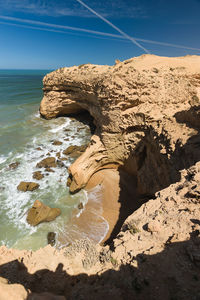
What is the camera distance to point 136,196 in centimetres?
1064

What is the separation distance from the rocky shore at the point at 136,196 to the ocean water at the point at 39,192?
3.09 ft

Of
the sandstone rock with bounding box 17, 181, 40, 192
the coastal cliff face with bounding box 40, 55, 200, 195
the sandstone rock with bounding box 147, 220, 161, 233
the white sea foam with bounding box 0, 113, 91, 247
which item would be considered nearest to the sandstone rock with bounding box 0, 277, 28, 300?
the sandstone rock with bounding box 147, 220, 161, 233

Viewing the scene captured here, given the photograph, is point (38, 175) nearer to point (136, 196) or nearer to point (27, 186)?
point (27, 186)

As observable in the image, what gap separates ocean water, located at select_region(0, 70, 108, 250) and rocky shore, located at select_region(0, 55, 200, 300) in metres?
0.94

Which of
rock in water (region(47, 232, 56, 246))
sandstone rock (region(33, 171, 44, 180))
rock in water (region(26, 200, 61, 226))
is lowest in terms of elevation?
rock in water (region(47, 232, 56, 246))

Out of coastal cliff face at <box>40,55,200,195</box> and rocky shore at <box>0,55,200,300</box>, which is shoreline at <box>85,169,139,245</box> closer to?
rocky shore at <box>0,55,200,300</box>

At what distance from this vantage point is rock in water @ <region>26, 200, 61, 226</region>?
9367mm

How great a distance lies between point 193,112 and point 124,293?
6.90 meters

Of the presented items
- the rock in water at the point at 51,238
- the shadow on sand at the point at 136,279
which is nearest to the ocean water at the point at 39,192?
the rock in water at the point at 51,238

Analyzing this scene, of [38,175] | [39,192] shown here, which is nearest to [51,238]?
[39,192]

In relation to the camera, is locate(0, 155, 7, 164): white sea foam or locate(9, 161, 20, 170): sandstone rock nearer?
locate(9, 161, 20, 170): sandstone rock

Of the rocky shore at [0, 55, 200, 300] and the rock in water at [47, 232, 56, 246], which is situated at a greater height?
the rocky shore at [0, 55, 200, 300]

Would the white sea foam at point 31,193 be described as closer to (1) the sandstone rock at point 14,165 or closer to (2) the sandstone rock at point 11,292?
(1) the sandstone rock at point 14,165

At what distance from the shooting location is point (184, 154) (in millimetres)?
6398
